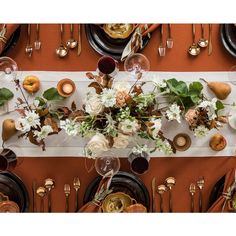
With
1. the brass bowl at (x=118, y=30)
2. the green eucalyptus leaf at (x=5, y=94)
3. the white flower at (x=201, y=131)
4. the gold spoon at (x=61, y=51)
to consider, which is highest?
the brass bowl at (x=118, y=30)

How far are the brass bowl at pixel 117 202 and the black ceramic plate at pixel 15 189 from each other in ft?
1.87

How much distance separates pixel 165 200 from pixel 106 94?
95 cm

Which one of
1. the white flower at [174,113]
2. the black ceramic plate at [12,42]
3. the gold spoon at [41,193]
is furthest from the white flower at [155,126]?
the black ceramic plate at [12,42]

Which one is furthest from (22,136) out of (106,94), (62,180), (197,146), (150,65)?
(197,146)

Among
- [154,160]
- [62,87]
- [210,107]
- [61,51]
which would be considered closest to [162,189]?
[154,160]

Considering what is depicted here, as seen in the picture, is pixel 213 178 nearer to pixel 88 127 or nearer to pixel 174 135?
pixel 174 135

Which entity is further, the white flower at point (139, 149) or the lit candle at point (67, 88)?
the lit candle at point (67, 88)

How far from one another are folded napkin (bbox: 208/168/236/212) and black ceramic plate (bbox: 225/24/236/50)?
94cm

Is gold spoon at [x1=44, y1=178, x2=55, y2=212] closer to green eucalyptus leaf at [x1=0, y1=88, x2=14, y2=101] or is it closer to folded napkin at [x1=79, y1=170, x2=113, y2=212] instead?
folded napkin at [x1=79, y1=170, x2=113, y2=212]

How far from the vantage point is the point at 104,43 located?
9.26 feet

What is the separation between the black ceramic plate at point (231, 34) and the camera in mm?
2812

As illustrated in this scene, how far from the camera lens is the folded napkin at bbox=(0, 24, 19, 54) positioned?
276 cm

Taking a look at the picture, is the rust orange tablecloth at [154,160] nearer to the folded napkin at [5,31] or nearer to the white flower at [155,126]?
the folded napkin at [5,31]

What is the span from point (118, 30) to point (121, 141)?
81 centimetres
